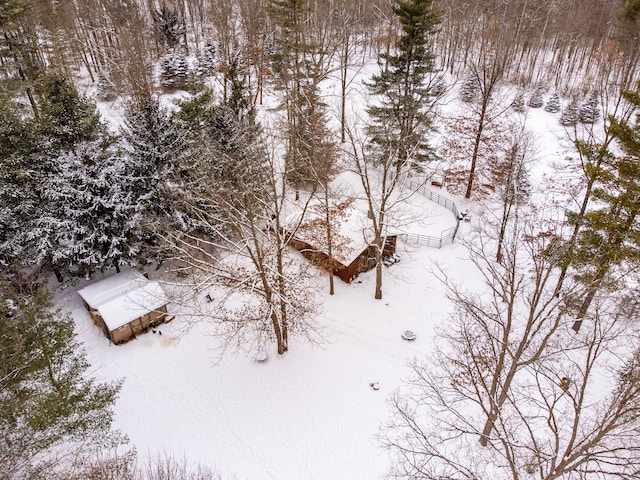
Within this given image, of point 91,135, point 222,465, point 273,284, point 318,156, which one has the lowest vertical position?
point 222,465

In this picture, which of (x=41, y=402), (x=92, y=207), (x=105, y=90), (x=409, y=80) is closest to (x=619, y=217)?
(x=409, y=80)

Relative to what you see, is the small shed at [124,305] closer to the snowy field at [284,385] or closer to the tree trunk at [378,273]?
the snowy field at [284,385]

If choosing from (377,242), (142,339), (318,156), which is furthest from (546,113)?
(142,339)

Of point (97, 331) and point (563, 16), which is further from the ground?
point (563, 16)

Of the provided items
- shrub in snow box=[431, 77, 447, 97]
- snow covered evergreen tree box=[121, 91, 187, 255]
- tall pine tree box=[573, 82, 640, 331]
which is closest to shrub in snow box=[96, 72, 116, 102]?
snow covered evergreen tree box=[121, 91, 187, 255]

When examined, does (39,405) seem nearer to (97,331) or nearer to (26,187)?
(97,331)

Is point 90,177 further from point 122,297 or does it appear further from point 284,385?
point 284,385

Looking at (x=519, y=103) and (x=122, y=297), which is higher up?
(x=519, y=103)
